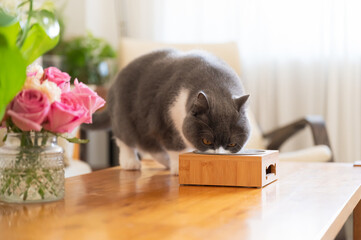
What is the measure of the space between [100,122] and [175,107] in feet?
1.51

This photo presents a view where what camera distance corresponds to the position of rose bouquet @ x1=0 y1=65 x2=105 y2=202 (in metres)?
0.92

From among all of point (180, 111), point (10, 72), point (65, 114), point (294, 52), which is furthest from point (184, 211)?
point (294, 52)

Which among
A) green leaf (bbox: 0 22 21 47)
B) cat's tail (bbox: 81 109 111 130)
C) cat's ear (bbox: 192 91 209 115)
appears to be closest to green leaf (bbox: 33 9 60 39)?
green leaf (bbox: 0 22 21 47)

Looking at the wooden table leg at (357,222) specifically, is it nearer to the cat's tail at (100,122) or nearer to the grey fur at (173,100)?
the grey fur at (173,100)

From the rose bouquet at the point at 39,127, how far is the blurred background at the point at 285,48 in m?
2.29

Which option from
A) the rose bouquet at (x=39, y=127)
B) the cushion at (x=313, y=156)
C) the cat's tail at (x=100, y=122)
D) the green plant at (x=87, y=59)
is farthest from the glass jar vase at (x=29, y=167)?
the green plant at (x=87, y=59)

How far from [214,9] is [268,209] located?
2.50m

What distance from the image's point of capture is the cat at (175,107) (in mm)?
1325

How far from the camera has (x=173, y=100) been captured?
1438mm

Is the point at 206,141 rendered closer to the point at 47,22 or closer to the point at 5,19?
the point at 47,22

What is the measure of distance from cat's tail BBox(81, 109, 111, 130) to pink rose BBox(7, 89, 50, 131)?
85cm

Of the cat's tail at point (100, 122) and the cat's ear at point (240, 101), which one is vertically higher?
the cat's ear at point (240, 101)

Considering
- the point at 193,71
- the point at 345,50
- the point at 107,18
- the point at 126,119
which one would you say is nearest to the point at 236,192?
the point at 193,71

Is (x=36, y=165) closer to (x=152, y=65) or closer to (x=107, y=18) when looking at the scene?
(x=152, y=65)
